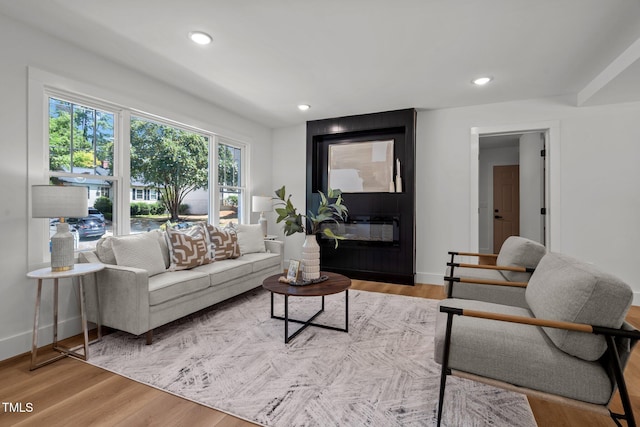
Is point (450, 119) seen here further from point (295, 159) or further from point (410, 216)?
point (295, 159)

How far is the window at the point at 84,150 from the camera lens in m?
2.52

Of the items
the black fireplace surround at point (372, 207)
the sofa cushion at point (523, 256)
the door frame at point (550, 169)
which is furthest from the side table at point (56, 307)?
the door frame at point (550, 169)

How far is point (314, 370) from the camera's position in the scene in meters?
2.01

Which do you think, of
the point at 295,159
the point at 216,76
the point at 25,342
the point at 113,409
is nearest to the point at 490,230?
the point at 295,159

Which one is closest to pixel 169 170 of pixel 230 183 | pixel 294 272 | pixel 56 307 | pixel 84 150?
pixel 84 150

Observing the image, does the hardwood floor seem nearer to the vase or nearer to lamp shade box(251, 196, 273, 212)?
the vase

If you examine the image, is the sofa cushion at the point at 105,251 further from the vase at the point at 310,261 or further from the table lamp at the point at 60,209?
the vase at the point at 310,261

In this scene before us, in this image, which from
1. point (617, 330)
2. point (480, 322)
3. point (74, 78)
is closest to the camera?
point (617, 330)

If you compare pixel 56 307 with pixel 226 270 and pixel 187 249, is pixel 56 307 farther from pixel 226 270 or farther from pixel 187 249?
pixel 226 270

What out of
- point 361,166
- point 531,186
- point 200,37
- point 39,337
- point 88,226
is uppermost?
point 200,37

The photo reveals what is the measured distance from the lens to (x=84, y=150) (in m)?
2.72

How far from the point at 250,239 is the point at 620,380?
3.53 m

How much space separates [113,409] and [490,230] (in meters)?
6.87

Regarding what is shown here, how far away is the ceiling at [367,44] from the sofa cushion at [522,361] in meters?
2.10
